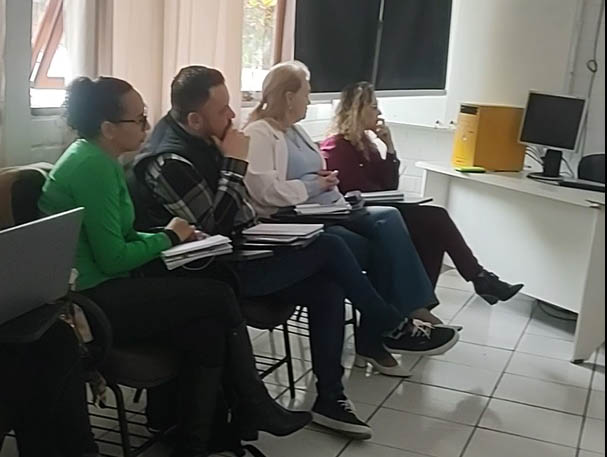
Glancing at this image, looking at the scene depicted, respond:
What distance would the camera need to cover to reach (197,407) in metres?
2.29

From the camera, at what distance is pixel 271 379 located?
3168 millimetres

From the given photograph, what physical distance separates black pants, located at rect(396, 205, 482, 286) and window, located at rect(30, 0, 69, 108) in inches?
63.0

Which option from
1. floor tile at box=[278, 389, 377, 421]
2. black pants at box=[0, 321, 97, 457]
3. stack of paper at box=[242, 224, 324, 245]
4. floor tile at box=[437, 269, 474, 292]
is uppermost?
stack of paper at box=[242, 224, 324, 245]

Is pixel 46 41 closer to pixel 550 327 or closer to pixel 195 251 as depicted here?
pixel 195 251

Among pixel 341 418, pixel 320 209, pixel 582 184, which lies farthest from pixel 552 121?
pixel 341 418

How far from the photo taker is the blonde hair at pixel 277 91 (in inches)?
124

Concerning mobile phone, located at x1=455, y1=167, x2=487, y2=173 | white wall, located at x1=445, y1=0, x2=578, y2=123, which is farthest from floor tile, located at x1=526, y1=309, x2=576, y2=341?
white wall, located at x1=445, y1=0, x2=578, y2=123

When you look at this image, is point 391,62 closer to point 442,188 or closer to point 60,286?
point 442,188

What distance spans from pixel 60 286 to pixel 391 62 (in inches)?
131

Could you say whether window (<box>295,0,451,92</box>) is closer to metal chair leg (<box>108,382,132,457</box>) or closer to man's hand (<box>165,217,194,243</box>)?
man's hand (<box>165,217,194,243</box>)

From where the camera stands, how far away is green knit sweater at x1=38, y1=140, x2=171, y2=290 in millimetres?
2146

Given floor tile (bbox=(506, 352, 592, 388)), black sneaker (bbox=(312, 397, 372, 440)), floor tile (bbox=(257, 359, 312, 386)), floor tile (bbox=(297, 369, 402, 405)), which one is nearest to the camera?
black sneaker (bbox=(312, 397, 372, 440))

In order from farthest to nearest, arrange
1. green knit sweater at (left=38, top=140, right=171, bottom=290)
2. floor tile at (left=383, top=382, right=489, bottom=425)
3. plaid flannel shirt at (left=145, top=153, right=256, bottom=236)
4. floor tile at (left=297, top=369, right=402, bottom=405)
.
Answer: floor tile at (left=297, top=369, right=402, bottom=405) → floor tile at (left=383, top=382, right=489, bottom=425) → plaid flannel shirt at (left=145, top=153, right=256, bottom=236) → green knit sweater at (left=38, top=140, right=171, bottom=290)

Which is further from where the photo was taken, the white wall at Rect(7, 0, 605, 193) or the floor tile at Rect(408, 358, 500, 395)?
the white wall at Rect(7, 0, 605, 193)
